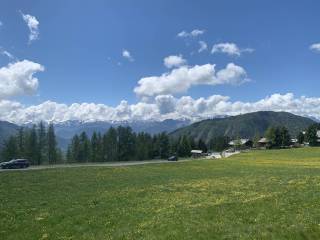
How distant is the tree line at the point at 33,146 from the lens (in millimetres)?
150750

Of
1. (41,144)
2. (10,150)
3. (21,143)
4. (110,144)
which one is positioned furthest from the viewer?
(110,144)

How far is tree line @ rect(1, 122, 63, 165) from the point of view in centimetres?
15075

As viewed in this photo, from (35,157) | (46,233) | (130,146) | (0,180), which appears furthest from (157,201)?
(130,146)

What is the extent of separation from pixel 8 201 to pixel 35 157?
127 meters

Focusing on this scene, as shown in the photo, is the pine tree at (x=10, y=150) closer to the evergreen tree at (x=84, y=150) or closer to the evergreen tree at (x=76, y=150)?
the evergreen tree at (x=76, y=150)

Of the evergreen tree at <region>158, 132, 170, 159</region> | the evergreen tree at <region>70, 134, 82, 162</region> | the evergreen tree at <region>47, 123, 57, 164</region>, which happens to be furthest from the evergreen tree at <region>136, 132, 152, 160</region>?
the evergreen tree at <region>47, 123, 57, 164</region>

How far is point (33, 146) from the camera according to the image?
153 metres

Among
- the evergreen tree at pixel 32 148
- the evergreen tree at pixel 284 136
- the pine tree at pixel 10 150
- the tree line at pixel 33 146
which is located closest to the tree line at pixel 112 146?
the tree line at pixel 33 146

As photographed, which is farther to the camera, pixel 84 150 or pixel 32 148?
pixel 84 150

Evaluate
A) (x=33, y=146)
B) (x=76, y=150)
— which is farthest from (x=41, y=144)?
(x=76, y=150)

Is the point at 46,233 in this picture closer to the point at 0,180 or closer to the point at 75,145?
the point at 0,180

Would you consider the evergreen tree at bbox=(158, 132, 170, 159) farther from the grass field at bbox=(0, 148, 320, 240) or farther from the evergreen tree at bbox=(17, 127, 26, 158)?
the grass field at bbox=(0, 148, 320, 240)

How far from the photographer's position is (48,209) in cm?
2730

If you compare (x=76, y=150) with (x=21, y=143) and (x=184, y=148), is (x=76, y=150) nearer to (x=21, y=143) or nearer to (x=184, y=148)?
(x=21, y=143)
